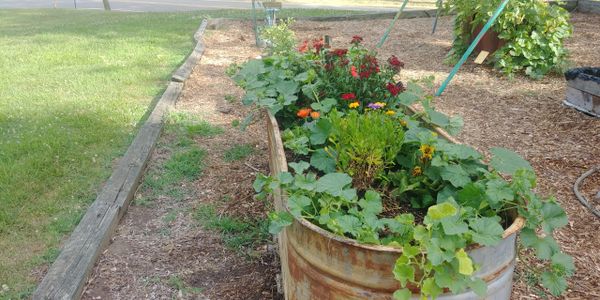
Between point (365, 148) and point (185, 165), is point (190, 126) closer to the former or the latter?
point (185, 165)

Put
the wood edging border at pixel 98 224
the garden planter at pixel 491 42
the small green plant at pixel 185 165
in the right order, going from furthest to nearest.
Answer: the garden planter at pixel 491 42 < the small green plant at pixel 185 165 < the wood edging border at pixel 98 224

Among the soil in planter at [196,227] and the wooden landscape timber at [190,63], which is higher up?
the wooden landscape timber at [190,63]

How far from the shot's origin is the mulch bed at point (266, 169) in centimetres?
275

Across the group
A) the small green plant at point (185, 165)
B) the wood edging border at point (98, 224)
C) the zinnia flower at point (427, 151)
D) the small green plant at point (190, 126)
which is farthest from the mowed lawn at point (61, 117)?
the zinnia flower at point (427, 151)

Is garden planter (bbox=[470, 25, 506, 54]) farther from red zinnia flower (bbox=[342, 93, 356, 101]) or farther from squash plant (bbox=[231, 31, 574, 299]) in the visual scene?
A: red zinnia flower (bbox=[342, 93, 356, 101])

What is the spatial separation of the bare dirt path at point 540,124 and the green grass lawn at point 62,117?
2.57 meters

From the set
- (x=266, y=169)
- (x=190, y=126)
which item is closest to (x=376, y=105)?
(x=266, y=169)

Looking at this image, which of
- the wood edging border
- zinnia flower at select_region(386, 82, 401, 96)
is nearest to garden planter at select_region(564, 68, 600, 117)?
zinnia flower at select_region(386, 82, 401, 96)

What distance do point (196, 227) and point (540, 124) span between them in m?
Answer: 3.08

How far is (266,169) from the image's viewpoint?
408 centimetres

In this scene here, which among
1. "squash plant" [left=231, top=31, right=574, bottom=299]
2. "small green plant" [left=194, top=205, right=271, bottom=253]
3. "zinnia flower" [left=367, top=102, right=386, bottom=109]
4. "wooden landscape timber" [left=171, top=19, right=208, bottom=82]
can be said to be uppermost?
"zinnia flower" [left=367, top=102, right=386, bottom=109]

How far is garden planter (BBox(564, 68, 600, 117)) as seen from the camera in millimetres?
4598

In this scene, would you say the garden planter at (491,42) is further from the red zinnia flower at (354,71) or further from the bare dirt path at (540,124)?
the red zinnia flower at (354,71)

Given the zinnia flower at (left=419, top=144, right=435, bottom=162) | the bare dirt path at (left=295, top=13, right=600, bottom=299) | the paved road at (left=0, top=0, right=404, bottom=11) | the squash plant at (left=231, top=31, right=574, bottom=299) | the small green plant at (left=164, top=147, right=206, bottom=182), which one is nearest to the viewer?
the squash plant at (left=231, top=31, right=574, bottom=299)
